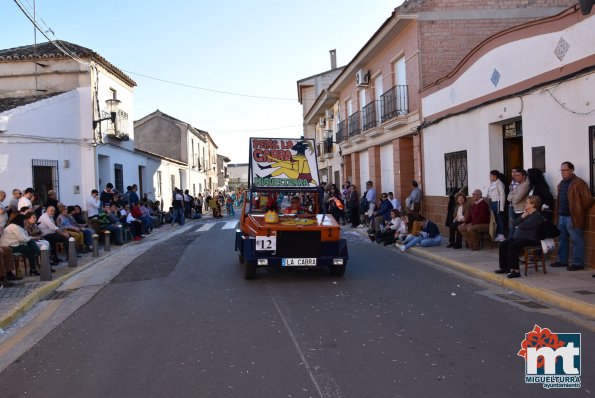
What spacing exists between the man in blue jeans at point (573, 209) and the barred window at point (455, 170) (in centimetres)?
502

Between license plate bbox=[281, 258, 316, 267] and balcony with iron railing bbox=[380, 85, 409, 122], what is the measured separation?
1017 cm

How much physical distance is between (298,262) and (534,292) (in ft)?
12.7

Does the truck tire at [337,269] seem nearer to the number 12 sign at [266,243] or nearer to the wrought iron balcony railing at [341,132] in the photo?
the number 12 sign at [266,243]

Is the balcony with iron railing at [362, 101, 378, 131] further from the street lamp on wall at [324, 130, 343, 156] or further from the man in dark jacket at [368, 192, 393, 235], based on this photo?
the street lamp on wall at [324, 130, 343, 156]

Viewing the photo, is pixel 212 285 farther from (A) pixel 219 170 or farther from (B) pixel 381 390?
(A) pixel 219 170

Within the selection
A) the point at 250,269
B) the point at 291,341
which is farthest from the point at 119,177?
the point at 291,341

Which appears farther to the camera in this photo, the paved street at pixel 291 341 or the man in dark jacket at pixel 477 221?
the man in dark jacket at pixel 477 221

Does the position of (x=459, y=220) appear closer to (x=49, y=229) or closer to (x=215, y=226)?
(x=49, y=229)

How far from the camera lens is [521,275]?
8820 mm

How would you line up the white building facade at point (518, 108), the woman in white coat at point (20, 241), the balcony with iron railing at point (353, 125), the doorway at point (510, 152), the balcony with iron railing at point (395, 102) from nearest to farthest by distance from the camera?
the white building facade at point (518, 108)
the woman in white coat at point (20, 241)
the doorway at point (510, 152)
the balcony with iron railing at point (395, 102)
the balcony with iron railing at point (353, 125)

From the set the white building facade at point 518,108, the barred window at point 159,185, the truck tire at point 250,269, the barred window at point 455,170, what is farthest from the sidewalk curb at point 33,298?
the barred window at point 159,185

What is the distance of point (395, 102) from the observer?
18.6m

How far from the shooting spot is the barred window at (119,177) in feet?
75.7

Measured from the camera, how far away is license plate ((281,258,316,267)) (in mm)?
9273
